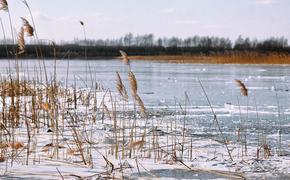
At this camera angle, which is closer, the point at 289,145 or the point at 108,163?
the point at 108,163

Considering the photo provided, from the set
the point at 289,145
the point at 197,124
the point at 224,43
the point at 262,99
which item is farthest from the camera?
the point at 224,43

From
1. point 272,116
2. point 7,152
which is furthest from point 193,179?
point 272,116

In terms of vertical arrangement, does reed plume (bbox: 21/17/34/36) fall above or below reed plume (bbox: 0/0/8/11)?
below

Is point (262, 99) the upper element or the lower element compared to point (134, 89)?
lower

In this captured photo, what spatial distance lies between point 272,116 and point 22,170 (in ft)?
13.2

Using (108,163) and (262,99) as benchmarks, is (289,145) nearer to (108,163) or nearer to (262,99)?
(108,163)

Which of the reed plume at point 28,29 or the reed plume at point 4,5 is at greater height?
the reed plume at point 4,5

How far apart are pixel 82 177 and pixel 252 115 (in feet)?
12.8

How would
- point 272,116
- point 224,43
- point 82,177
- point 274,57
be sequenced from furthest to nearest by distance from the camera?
point 224,43
point 274,57
point 272,116
point 82,177

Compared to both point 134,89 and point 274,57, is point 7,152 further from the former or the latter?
point 274,57

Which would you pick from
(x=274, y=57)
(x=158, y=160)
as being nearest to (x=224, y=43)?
(x=274, y=57)

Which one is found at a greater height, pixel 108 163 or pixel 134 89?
pixel 134 89

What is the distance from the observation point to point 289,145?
3729 millimetres

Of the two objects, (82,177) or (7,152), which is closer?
(82,177)
